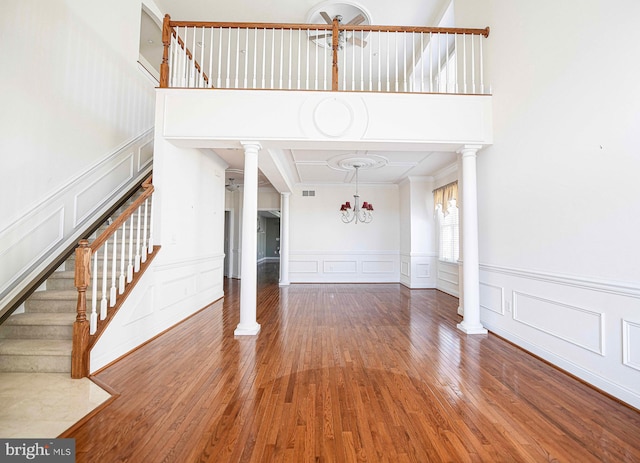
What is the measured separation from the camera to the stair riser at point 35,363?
7.87 ft

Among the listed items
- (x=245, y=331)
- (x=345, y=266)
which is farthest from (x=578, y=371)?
(x=345, y=266)

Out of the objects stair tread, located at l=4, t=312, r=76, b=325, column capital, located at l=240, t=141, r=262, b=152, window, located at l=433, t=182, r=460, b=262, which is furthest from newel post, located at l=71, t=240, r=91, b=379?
window, located at l=433, t=182, r=460, b=262

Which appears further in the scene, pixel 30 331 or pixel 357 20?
pixel 357 20

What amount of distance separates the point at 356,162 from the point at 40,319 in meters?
5.07

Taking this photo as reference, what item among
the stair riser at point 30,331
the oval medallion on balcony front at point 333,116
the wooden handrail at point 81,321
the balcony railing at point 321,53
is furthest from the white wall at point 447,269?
the stair riser at point 30,331

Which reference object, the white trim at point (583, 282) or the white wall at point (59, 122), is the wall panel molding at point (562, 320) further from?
the white wall at point (59, 122)

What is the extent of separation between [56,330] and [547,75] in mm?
5384

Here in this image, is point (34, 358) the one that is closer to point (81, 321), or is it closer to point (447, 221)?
point (81, 321)

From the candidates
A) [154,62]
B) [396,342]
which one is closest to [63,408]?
[396,342]

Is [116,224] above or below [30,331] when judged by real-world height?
above

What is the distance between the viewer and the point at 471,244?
374cm

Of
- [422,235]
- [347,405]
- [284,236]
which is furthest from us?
[284,236]

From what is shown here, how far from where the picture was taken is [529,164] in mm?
3037

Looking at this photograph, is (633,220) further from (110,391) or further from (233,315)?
(233,315)
